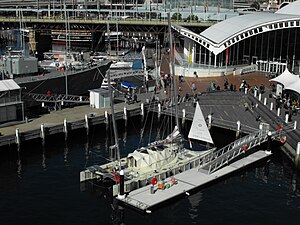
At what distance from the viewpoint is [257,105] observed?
6109 cm

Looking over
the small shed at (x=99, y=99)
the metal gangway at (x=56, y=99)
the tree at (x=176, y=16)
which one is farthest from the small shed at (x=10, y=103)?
the tree at (x=176, y=16)

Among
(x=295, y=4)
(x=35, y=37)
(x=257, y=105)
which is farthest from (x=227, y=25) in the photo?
(x=35, y=37)

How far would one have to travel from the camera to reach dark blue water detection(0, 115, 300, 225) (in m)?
35.8

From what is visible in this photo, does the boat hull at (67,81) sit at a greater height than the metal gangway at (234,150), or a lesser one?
greater

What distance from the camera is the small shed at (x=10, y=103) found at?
174 ft

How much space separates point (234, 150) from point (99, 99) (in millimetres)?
21854

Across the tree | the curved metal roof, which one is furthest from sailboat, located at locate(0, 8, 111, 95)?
the tree

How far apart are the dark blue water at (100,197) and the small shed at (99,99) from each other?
11.5 m

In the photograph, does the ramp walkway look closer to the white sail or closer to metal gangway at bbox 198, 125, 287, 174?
metal gangway at bbox 198, 125, 287, 174

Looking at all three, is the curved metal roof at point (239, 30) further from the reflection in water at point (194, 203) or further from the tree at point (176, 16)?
the tree at point (176, 16)

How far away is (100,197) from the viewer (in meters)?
39.2

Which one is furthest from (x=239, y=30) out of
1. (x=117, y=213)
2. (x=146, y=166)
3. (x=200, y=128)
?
(x=117, y=213)

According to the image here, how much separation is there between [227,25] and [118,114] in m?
35.9

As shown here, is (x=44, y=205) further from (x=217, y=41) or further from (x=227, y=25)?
(x=227, y=25)
